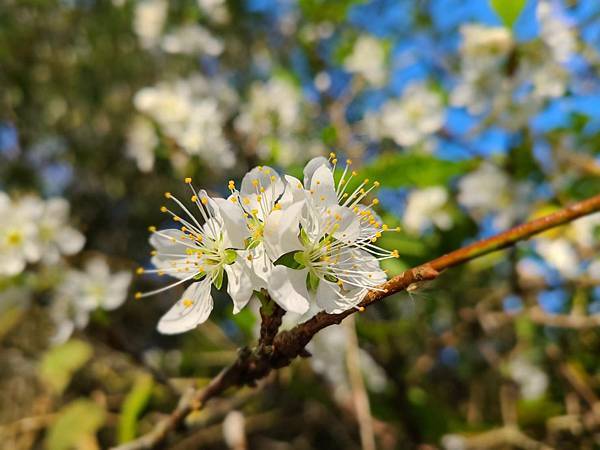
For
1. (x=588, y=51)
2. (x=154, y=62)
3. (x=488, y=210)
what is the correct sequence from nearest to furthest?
(x=488, y=210)
(x=588, y=51)
(x=154, y=62)

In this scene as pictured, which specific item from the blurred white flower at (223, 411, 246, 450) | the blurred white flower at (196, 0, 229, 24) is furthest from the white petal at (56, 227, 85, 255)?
the blurred white flower at (196, 0, 229, 24)

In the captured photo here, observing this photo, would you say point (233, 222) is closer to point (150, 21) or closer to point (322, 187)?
point (322, 187)

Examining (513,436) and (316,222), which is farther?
(513,436)

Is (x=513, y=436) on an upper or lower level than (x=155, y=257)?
lower

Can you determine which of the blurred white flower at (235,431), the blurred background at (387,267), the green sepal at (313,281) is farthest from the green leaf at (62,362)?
the green sepal at (313,281)

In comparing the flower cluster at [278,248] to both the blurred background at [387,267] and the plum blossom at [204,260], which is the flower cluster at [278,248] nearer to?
the plum blossom at [204,260]

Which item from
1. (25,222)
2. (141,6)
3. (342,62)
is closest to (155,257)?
(25,222)

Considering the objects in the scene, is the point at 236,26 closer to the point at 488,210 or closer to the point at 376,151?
the point at 376,151
